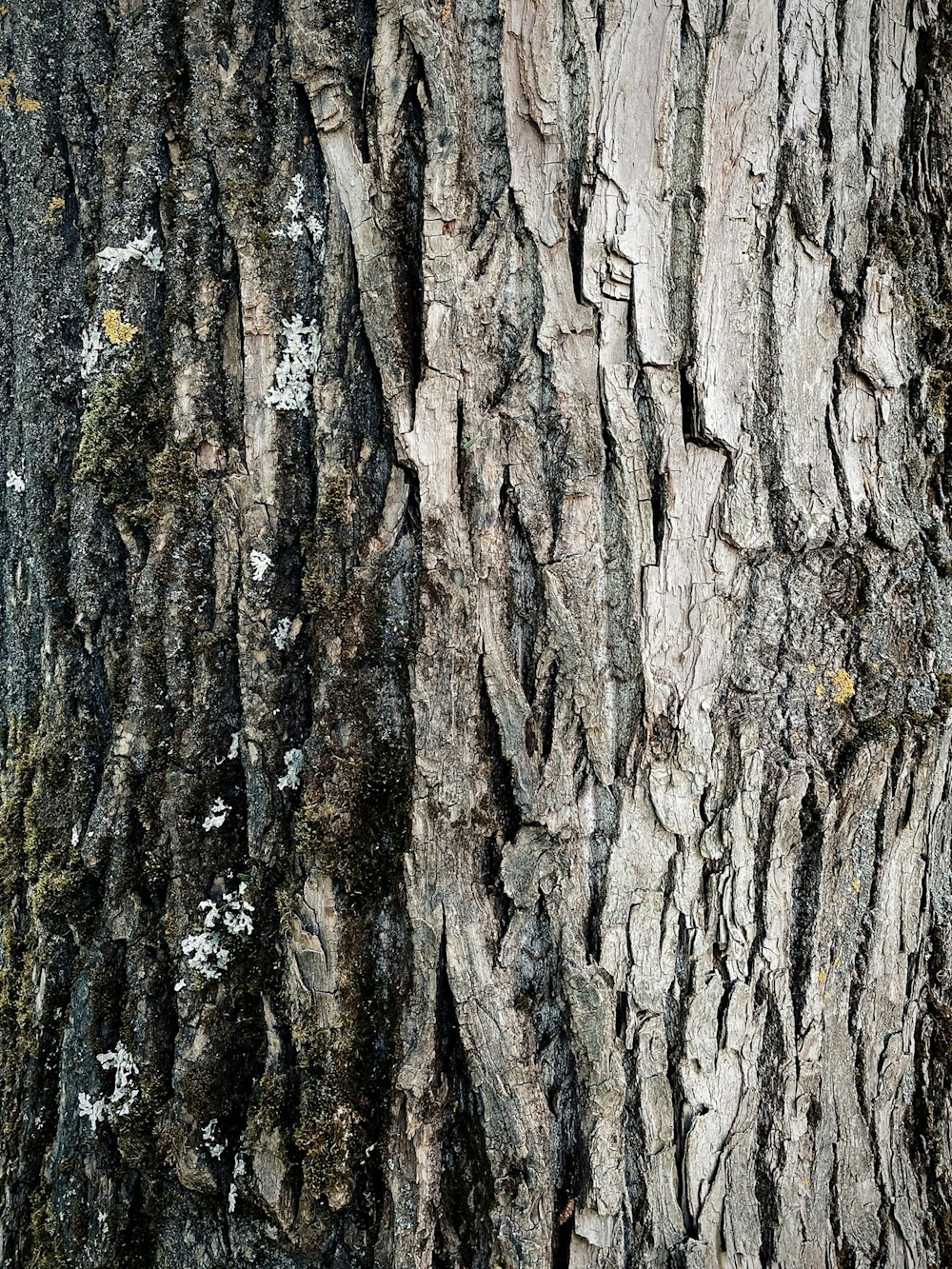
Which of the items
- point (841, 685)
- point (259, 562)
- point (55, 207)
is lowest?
point (841, 685)

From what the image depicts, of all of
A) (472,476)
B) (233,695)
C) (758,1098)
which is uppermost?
(472,476)

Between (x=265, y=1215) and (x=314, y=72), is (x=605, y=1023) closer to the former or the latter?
(x=265, y=1215)

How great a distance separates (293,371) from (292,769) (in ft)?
2.02

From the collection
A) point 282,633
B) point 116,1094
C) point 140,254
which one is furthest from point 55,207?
point 116,1094

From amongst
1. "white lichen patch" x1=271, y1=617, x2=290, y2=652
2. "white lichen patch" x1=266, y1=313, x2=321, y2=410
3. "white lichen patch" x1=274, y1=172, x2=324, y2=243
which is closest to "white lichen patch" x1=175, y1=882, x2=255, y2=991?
"white lichen patch" x1=271, y1=617, x2=290, y2=652

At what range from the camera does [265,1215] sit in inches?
47.8

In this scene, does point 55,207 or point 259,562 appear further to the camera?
point 55,207

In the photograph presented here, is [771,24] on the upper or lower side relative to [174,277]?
upper

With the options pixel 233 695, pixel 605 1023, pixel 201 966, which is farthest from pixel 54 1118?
pixel 605 1023

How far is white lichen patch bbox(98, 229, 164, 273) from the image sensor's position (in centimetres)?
138

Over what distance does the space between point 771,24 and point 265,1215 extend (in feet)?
6.31

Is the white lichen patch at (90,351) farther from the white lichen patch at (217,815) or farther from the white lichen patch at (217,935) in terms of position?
the white lichen patch at (217,935)

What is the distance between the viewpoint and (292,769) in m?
1.30

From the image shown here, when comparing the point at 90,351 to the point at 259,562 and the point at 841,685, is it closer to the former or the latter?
the point at 259,562
